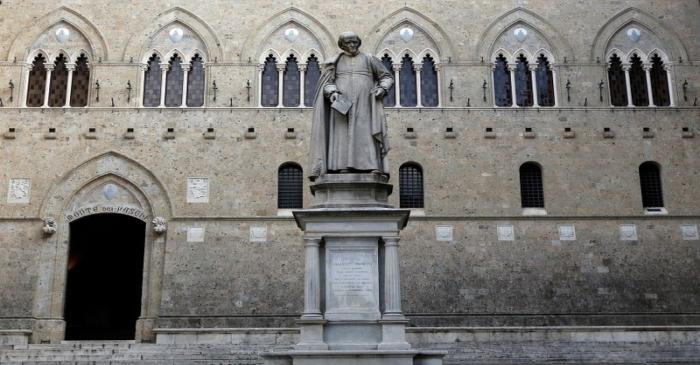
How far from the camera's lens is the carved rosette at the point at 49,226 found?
77.3 ft

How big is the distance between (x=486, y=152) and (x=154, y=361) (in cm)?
1242

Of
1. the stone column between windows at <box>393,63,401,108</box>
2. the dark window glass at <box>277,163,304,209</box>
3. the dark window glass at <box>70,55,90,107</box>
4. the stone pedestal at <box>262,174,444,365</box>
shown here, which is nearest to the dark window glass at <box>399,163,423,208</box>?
the stone column between windows at <box>393,63,401,108</box>

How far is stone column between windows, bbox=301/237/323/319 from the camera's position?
33.1 feet

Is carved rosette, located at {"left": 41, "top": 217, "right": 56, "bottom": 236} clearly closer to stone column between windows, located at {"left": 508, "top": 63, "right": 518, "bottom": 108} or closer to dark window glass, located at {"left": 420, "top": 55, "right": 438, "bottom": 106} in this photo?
dark window glass, located at {"left": 420, "top": 55, "right": 438, "bottom": 106}

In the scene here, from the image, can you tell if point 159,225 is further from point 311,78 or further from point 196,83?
point 311,78

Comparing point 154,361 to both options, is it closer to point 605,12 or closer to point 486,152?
point 486,152

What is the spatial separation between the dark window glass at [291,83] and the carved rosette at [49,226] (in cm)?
819

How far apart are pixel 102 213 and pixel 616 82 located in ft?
57.2

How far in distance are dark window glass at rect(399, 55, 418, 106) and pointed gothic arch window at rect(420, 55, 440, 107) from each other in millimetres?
270

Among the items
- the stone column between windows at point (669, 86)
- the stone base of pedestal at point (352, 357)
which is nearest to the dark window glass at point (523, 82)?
the stone column between windows at point (669, 86)

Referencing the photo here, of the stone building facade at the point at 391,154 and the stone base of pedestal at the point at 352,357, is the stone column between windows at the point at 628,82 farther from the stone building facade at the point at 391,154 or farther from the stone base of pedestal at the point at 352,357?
the stone base of pedestal at the point at 352,357

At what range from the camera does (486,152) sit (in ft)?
81.4

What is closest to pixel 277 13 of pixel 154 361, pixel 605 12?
pixel 605 12

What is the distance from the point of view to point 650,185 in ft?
81.8
